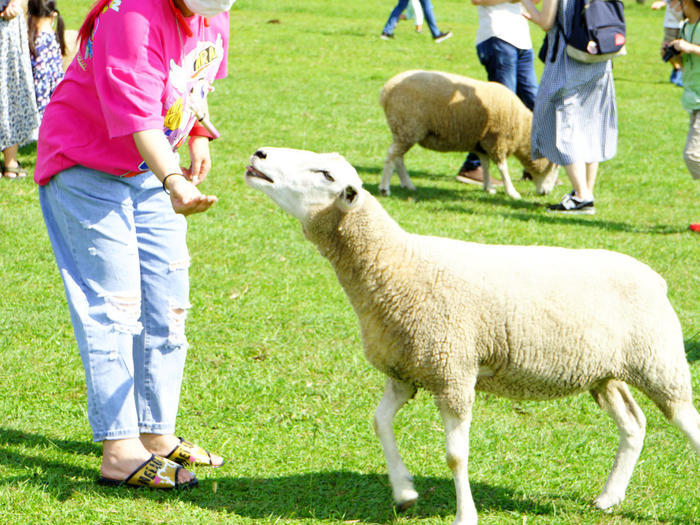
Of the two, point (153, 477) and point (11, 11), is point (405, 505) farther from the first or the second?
point (11, 11)

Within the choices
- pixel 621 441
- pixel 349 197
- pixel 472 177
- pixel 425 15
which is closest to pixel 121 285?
pixel 349 197

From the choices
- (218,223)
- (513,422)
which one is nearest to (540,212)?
(218,223)

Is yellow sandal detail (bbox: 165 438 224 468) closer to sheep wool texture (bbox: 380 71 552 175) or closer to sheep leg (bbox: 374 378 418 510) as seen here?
sheep leg (bbox: 374 378 418 510)

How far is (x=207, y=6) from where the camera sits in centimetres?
290

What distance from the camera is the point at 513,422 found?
4.05 m

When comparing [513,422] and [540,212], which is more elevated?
[513,422]

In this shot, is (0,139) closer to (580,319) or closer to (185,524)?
(185,524)

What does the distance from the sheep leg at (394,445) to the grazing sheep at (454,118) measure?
5.04 meters

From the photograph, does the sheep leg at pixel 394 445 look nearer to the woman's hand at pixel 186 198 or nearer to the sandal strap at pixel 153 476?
the sandal strap at pixel 153 476

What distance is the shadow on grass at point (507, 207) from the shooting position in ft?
24.3

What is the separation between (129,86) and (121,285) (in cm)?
76

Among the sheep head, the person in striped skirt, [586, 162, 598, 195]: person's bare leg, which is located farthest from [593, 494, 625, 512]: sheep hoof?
[586, 162, 598, 195]: person's bare leg

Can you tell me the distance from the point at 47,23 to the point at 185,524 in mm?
6742

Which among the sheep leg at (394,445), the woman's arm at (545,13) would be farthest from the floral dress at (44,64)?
the sheep leg at (394,445)
